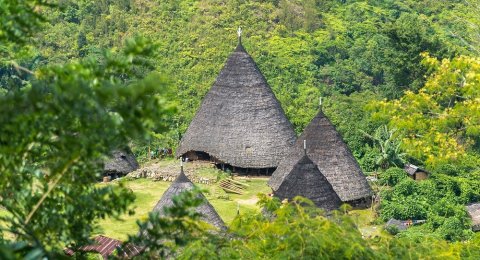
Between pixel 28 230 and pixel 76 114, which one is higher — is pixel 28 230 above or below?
below

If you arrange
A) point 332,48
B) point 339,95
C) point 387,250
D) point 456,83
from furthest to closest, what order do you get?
1. point 332,48
2. point 339,95
3. point 456,83
4. point 387,250

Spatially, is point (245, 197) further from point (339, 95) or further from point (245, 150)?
point (339, 95)

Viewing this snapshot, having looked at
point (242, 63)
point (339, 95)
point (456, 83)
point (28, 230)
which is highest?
point (28, 230)

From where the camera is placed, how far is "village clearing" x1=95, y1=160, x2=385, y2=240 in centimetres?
1752

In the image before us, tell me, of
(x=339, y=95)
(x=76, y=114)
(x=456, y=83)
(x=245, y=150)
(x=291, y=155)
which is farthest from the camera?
(x=339, y=95)

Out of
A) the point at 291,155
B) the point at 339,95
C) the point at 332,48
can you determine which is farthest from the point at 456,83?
the point at 332,48

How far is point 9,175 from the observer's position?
5230 mm

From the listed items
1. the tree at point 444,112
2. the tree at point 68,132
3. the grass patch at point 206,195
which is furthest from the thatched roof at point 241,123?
the tree at point 68,132

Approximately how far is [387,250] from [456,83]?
6782 mm

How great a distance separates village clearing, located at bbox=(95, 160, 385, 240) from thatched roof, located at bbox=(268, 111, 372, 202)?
0.62 metres

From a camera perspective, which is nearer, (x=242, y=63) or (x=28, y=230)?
(x=28, y=230)

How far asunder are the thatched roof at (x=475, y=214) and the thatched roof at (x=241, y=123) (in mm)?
4759

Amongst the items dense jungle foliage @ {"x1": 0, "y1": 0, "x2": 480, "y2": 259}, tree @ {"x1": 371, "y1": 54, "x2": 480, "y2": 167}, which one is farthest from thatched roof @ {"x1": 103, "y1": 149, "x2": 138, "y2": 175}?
tree @ {"x1": 371, "y1": 54, "x2": 480, "y2": 167}

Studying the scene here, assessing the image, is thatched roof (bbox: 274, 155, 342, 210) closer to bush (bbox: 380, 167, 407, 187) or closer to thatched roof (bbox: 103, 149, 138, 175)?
bush (bbox: 380, 167, 407, 187)
